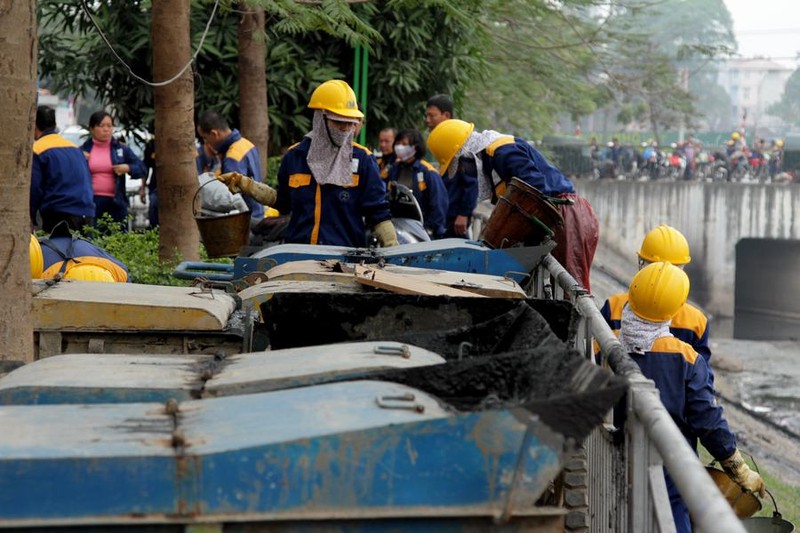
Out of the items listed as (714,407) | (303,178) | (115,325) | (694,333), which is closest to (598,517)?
(714,407)

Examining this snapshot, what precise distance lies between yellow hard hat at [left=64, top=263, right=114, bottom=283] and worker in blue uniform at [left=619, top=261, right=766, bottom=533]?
2.73 meters

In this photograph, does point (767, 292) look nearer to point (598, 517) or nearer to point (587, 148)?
point (587, 148)

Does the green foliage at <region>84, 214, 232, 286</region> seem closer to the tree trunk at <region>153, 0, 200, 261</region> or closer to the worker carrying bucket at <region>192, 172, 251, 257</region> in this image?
the tree trunk at <region>153, 0, 200, 261</region>

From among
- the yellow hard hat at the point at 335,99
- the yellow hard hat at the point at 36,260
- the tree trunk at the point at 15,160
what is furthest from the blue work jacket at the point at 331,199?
the tree trunk at the point at 15,160

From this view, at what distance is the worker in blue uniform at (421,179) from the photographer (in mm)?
10898

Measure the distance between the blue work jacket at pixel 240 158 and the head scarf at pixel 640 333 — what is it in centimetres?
537

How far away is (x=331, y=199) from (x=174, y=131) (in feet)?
4.87

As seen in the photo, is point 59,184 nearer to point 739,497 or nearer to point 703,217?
point 739,497

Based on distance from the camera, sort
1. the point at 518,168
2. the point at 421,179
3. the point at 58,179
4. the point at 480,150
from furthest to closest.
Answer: the point at 421,179 → the point at 58,179 → the point at 480,150 → the point at 518,168

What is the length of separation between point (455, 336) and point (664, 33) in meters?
107

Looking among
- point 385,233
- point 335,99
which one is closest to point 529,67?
point 385,233

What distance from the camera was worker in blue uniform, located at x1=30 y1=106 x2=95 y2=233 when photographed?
29.9 ft

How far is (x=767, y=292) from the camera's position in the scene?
50.2 metres

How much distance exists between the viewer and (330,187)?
8.00 metres
